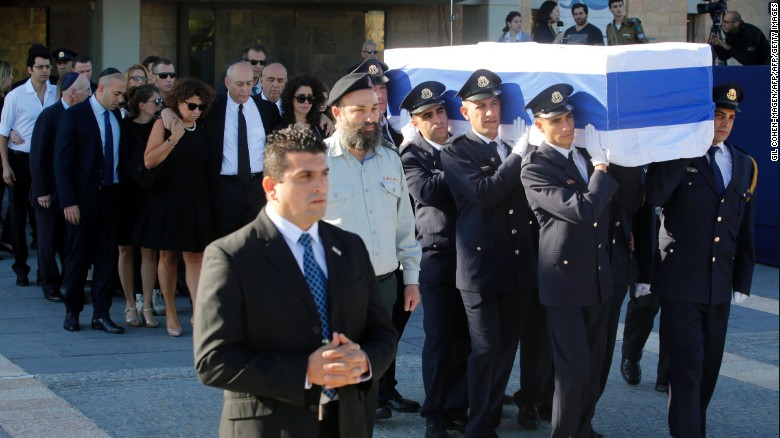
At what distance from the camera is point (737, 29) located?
1438 cm

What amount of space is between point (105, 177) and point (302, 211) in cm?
522

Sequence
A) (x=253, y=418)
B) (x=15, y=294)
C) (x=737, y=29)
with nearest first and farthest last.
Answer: (x=253, y=418)
(x=15, y=294)
(x=737, y=29)

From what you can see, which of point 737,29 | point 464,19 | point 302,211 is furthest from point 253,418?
point 464,19

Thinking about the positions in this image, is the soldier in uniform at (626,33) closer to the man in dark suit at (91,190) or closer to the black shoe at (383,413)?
the man in dark suit at (91,190)


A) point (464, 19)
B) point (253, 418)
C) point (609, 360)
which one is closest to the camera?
point (253, 418)

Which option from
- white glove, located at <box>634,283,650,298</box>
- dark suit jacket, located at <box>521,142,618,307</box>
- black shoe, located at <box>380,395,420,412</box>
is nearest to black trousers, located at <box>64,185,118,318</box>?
black shoe, located at <box>380,395,420,412</box>

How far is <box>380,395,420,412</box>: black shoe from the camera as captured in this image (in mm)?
6781

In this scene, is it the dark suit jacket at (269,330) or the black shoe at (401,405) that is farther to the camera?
the black shoe at (401,405)

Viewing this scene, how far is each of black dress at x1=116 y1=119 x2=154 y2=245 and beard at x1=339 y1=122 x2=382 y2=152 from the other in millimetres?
3516

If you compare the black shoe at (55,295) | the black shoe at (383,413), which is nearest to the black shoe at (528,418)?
the black shoe at (383,413)

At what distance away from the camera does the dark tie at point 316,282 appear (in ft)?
12.2

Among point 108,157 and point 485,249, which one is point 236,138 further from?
point 485,249

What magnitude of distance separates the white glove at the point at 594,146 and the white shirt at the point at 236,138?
3.11 m

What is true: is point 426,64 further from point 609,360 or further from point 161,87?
point 161,87
